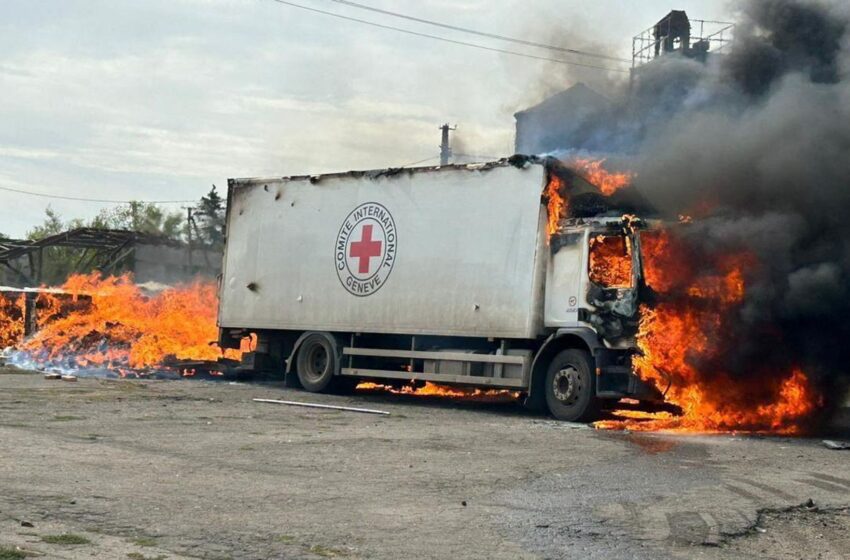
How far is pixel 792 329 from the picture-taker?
12836 mm

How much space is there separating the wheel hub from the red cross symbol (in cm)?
412

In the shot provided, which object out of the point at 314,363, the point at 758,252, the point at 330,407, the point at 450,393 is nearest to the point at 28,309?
the point at 314,363

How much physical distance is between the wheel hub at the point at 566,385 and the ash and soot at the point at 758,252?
2.02ft

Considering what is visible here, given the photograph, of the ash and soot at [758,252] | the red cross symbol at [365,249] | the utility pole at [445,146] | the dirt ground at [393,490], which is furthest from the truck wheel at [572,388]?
Answer: the utility pole at [445,146]

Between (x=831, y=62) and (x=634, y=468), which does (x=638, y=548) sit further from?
(x=831, y=62)

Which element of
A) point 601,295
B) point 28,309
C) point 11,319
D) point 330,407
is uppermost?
point 601,295

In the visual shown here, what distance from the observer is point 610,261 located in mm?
13422

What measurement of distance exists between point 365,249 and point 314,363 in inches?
98.7

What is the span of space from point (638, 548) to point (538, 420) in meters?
7.87

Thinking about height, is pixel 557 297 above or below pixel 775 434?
above

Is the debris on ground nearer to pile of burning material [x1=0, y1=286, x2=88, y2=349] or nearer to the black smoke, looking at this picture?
the black smoke

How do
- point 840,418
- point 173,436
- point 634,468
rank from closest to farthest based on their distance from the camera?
point 634,468 < point 173,436 < point 840,418

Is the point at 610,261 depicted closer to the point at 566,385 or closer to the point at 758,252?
the point at 566,385

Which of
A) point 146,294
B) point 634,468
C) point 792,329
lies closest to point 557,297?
point 792,329
